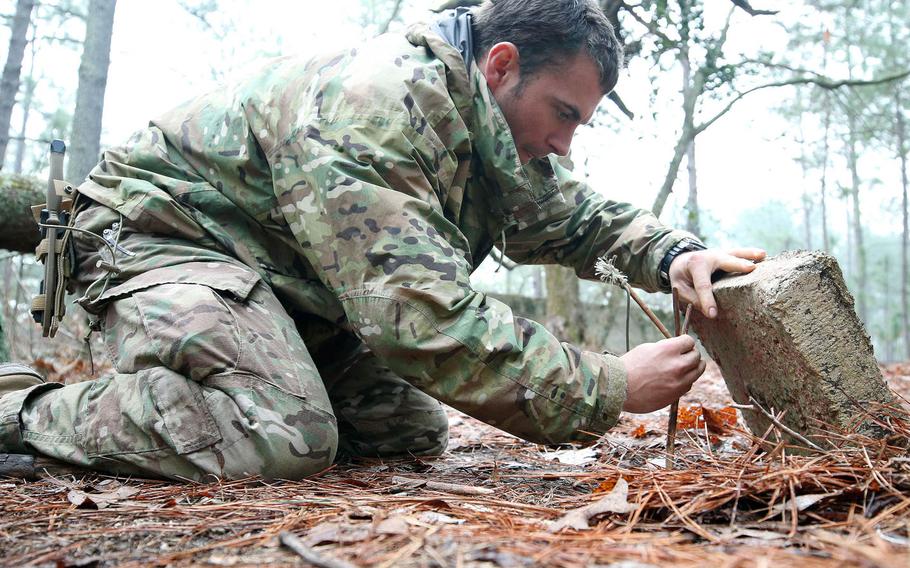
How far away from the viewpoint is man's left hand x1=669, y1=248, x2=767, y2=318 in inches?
80.9

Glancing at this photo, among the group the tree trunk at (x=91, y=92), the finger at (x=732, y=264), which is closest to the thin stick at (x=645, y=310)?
the finger at (x=732, y=264)

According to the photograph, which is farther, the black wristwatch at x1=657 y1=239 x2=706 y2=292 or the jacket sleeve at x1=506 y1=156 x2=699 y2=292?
the jacket sleeve at x1=506 y1=156 x2=699 y2=292

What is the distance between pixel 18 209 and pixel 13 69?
4053 mm

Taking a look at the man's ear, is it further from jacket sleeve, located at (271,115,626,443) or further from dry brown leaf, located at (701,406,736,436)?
dry brown leaf, located at (701,406,736,436)

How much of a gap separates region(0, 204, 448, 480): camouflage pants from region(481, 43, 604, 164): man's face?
3.21 ft

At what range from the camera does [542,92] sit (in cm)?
221

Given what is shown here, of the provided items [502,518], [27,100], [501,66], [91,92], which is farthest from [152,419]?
[27,100]

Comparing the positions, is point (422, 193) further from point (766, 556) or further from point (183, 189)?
point (766, 556)

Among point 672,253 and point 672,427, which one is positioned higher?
point 672,253

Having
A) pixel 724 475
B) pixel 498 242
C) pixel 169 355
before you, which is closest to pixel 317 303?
pixel 169 355

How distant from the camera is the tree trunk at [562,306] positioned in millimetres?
6254

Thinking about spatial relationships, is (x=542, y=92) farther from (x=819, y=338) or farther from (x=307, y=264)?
(x=819, y=338)

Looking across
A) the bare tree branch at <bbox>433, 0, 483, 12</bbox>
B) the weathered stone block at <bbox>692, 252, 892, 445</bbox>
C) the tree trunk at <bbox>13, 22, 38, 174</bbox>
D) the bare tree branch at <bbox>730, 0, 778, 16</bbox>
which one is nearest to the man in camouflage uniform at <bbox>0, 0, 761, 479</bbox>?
the weathered stone block at <bbox>692, 252, 892, 445</bbox>

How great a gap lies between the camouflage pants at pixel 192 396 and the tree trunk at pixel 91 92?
4.58 meters
